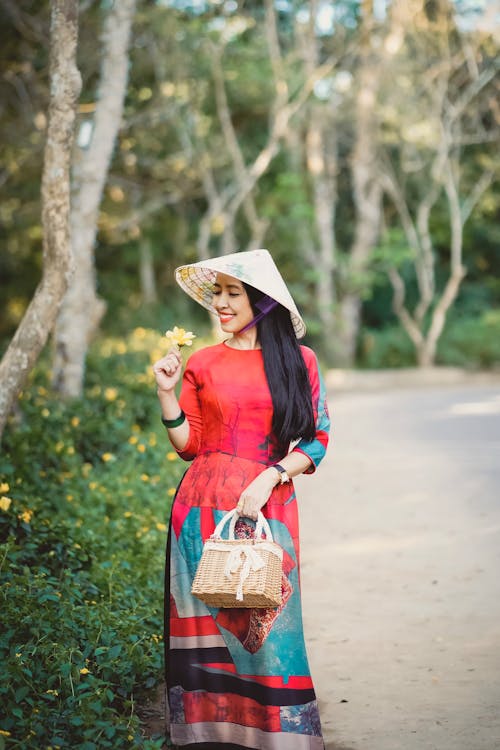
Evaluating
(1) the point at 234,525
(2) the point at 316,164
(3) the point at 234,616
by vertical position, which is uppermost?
(2) the point at 316,164

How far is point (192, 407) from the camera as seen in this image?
3.66 meters

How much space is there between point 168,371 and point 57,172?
272 cm

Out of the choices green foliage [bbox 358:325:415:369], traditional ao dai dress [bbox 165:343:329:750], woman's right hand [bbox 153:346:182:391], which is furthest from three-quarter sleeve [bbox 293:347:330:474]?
green foliage [bbox 358:325:415:369]

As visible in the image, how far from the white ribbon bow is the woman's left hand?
151 mm

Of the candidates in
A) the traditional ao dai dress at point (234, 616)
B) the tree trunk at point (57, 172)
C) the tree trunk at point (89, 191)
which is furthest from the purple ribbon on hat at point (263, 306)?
the tree trunk at point (89, 191)

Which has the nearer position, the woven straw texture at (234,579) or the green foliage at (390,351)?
the woven straw texture at (234,579)

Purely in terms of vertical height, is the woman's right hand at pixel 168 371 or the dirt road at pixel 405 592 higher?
the woman's right hand at pixel 168 371

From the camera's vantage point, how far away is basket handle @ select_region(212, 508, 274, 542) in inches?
135

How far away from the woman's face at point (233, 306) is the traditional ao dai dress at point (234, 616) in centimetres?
11

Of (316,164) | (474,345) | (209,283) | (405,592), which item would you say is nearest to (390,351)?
(474,345)

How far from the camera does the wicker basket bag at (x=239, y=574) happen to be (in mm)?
3242

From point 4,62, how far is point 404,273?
16.7 meters

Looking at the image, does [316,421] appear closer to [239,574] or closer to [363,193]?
[239,574]

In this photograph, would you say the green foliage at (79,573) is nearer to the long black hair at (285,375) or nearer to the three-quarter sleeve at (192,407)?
the three-quarter sleeve at (192,407)
